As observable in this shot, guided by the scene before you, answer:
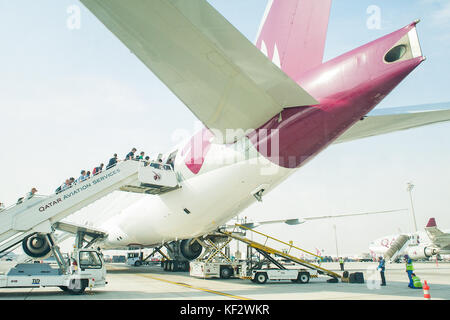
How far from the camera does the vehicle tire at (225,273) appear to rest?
1480 cm

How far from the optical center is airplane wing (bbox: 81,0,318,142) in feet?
20.0

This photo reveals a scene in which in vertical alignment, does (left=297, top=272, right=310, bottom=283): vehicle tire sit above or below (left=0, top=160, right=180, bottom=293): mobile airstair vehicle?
below

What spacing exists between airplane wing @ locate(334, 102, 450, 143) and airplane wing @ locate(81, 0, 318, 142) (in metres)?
A: 1.76

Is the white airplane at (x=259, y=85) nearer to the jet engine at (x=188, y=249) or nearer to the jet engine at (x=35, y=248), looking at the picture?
the jet engine at (x=35, y=248)

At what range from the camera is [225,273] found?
1484 cm

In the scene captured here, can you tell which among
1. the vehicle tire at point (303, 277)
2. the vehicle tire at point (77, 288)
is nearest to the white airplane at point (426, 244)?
the vehicle tire at point (303, 277)

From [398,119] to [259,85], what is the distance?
352 cm

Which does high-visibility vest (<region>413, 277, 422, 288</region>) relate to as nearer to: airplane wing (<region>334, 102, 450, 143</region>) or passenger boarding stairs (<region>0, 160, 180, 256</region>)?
airplane wing (<region>334, 102, 450, 143</region>)

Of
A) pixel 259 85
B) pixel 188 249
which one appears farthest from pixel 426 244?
pixel 259 85

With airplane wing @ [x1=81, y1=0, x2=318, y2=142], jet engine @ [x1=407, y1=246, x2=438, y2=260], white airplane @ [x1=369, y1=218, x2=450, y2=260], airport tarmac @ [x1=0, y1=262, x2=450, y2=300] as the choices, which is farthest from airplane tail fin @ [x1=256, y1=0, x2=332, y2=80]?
jet engine @ [x1=407, y1=246, x2=438, y2=260]

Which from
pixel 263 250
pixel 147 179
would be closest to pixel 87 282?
pixel 147 179

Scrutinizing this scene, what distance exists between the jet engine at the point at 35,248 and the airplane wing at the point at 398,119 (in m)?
12.6
